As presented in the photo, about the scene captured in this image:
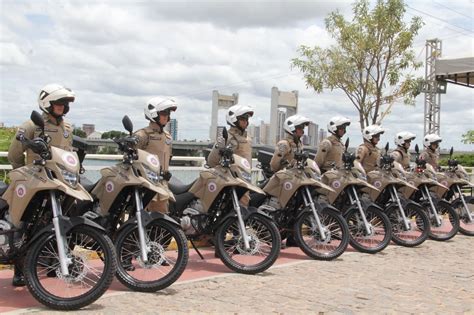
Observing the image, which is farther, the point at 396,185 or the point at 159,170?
the point at 396,185

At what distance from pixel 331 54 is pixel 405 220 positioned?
30.5 ft

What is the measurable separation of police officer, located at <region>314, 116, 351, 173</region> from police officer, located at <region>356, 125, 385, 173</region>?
94 centimetres

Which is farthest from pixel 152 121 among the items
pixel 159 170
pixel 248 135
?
pixel 248 135

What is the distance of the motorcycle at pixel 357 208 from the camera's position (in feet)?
28.5

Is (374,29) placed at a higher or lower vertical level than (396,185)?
higher

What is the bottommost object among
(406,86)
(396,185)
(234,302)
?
(234,302)

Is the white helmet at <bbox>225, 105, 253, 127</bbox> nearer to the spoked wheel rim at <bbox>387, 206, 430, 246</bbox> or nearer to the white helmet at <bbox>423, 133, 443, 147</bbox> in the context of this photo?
the spoked wheel rim at <bbox>387, 206, 430, 246</bbox>

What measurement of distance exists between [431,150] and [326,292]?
6.69 meters

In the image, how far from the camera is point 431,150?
1201cm

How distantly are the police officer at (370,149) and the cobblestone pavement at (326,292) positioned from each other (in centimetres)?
241

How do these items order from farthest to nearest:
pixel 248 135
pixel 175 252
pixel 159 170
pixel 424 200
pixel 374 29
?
pixel 374 29 → pixel 424 200 → pixel 248 135 → pixel 159 170 → pixel 175 252

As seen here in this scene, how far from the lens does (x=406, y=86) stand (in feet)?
60.8

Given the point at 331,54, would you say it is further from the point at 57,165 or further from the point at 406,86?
the point at 57,165

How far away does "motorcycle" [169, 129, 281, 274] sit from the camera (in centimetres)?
682
